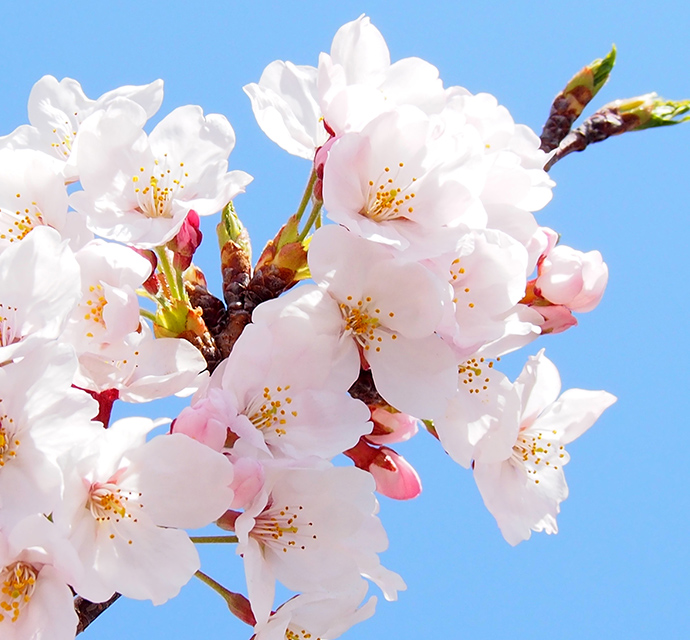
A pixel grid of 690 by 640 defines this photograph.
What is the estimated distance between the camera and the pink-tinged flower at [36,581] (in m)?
1.29

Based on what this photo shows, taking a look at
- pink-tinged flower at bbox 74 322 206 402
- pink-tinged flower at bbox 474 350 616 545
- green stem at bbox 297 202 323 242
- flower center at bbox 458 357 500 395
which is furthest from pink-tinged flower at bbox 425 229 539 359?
pink-tinged flower at bbox 74 322 206 402

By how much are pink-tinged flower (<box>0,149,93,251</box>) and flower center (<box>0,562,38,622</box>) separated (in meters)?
0.72

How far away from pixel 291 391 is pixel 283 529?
0.30 m

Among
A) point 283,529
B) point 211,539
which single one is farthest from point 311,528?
point 211,539

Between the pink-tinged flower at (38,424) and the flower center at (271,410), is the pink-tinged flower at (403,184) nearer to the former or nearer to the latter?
the flower center at (271,410)

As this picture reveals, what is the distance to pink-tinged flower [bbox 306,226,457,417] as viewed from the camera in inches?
67.2

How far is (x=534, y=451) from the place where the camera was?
2.23 meters

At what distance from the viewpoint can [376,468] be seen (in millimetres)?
2113

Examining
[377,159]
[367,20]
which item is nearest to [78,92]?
[367,20]

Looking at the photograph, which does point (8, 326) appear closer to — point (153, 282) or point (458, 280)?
point (153, 282)

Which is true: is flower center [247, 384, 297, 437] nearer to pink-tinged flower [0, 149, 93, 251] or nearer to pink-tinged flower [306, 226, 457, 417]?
pink-tinged flower [306, 226, 457, 417]

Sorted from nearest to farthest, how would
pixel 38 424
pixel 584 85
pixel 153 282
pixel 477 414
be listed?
1. pixel 38 424
2. pixel 477 414
3. pixel 153 282
4. pixel 584 85

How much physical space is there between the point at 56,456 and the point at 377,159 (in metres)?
0.96

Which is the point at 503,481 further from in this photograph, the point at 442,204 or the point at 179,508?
the point at 179,508
